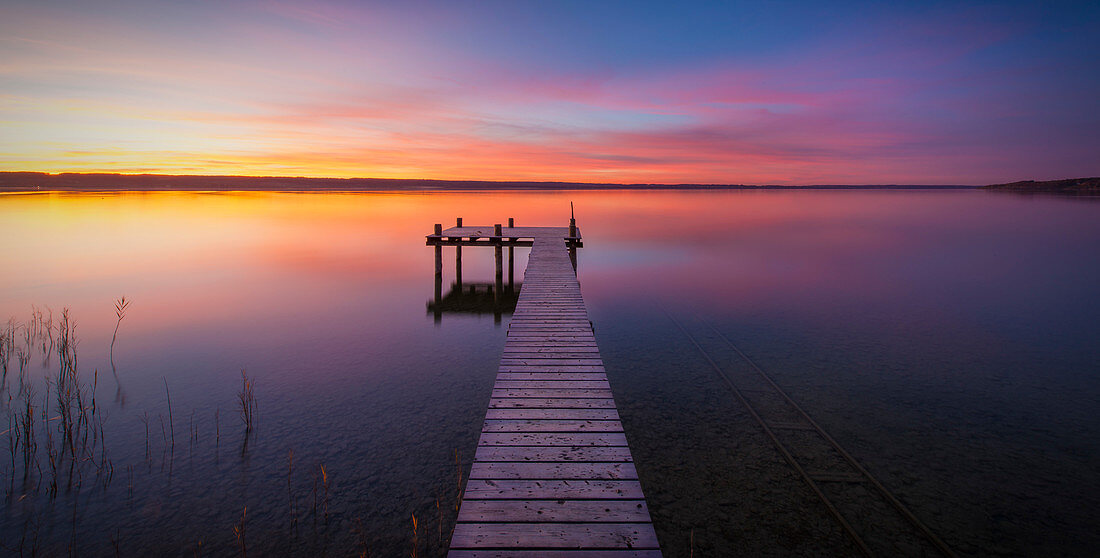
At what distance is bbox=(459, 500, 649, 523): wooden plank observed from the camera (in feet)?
14.2

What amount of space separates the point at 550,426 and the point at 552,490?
4.32 ft

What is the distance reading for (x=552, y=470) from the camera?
16.6 ft

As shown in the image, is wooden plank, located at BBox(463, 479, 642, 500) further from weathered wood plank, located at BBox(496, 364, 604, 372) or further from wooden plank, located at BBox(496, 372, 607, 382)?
weathered wood plank, located at BBox(496, 364, 604, 372)

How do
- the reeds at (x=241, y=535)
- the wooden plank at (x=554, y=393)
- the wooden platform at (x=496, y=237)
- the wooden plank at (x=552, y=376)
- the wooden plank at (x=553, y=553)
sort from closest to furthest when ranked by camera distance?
the wooden plank at (x=553, y=553) → the reeds at (x=241, y=535) → the wooden plank at (x=554, y=393) → the wooden plank at (x=552, y=376) → the wooden platform at (x=496, y=237)

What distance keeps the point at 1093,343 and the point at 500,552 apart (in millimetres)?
16640

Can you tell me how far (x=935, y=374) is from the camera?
10898 mm

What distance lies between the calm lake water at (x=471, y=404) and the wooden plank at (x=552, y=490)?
1762mm

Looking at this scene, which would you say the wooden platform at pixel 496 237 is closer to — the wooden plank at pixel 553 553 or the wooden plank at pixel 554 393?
the wooden plank at pixel 554 393

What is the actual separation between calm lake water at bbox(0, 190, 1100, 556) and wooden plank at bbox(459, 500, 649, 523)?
1951 mm

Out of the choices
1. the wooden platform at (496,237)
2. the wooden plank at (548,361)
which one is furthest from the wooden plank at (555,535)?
the wooden platform at (496,237)

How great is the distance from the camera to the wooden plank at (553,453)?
5297 mm

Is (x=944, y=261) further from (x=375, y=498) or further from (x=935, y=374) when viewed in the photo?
(x=375, y=498)

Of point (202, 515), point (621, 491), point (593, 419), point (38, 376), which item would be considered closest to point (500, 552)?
point (621, 491)

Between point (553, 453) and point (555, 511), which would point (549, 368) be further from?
point (555, 511)
